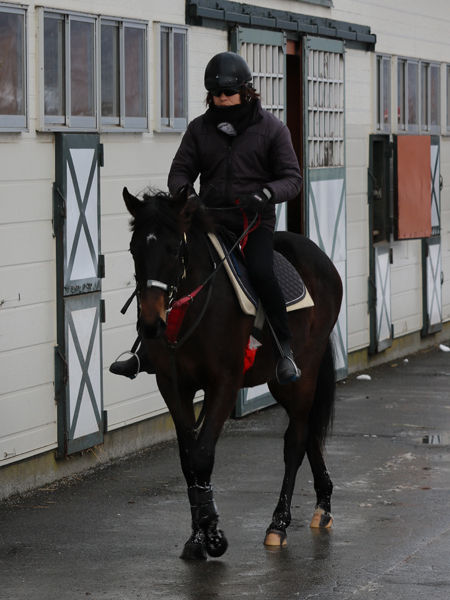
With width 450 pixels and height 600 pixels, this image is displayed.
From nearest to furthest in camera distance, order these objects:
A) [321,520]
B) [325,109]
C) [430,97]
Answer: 1. [321,520]
2. [325,109]
3. [430,97]

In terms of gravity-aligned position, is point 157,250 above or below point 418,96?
below

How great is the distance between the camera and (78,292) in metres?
9.43

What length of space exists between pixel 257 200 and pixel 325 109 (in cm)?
643

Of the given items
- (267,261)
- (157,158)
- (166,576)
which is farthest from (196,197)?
(157,158)

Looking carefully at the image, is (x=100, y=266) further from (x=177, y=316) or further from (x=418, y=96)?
(x=418, y=96)

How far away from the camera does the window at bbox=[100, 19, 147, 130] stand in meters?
9.85

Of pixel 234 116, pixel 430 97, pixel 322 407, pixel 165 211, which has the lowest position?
pixel 322 407

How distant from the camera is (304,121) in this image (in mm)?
13023

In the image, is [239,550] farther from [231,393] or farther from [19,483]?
[19,483]

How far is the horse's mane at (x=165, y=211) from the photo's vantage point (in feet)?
22.2

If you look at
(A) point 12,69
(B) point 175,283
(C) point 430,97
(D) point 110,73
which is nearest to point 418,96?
(C) point 430,97

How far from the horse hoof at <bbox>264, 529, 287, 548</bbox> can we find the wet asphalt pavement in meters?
0.04

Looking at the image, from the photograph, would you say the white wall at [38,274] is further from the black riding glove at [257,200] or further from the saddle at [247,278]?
Result: the black riding glove at [257,200]

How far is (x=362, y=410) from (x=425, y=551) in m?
4.97
